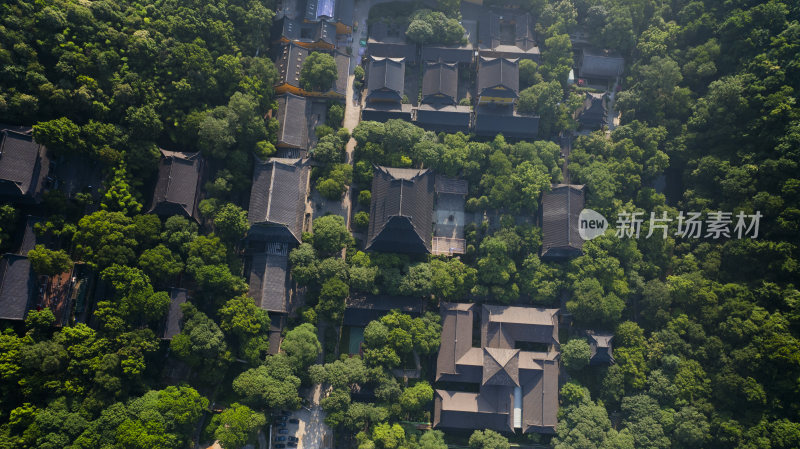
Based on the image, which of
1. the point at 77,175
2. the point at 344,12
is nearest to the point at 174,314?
the point at 77,175

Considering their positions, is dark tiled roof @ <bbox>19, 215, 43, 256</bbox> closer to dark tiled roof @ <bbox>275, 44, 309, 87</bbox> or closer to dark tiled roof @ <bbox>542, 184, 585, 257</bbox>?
dark tiled roof @ <bbox>275, 44, 309, 87</bbox>

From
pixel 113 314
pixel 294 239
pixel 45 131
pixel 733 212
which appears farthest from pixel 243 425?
pixel 733 212

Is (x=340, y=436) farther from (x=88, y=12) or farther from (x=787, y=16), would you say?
(x=787, y=16)

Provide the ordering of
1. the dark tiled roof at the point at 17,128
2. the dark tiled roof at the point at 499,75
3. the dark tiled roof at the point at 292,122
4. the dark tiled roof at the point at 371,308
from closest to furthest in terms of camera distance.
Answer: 1. the dark tiled roof at the point at 17,128
2. the dark tiled roof at the point at 371,308
3. the dark tiled roof at the point at 292,122
4. the dark tiled roof at the point at 499,75

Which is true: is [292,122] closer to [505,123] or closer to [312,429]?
[505,123]

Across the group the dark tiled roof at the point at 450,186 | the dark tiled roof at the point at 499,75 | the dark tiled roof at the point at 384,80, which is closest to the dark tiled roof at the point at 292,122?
the dark tiled roof at the point at 384,80

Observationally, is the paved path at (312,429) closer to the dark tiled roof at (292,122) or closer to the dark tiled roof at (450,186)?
the dark tiled roof at (450,186)

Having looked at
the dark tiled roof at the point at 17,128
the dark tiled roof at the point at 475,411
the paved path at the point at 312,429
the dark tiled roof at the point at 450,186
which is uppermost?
the dark tiled roof at the point at 450,186
